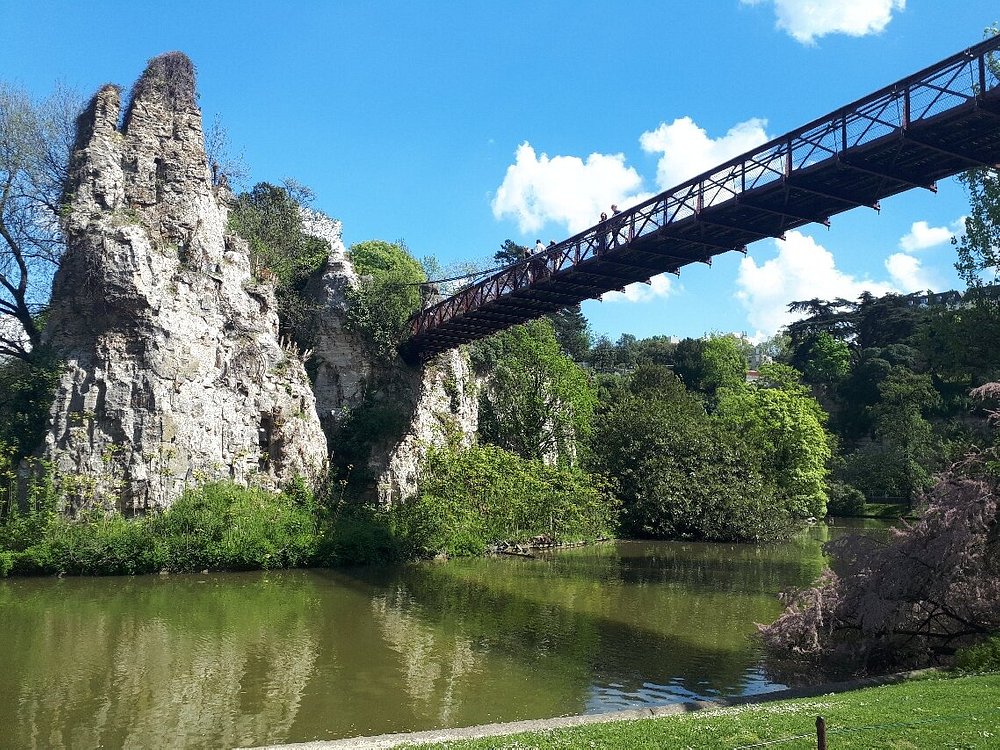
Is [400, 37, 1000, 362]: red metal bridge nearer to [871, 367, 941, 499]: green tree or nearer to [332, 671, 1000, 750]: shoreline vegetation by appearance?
[332, 671, 1000, 750]: shoreline vegetation

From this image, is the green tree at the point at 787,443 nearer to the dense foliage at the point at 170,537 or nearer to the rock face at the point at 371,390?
the rock face at the point at 371,390

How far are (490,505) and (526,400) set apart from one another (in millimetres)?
10911

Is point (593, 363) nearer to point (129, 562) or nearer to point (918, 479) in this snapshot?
point (918, 479)

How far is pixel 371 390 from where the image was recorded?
3212 centimetres

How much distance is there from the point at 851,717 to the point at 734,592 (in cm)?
1279

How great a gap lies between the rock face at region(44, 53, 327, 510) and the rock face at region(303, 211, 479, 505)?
7.19ft

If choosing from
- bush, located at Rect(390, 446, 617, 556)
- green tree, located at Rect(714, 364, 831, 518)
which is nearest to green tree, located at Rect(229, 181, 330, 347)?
bush, located at Rect(390, 446, 617, 556)

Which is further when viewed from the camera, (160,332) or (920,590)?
(160,332)

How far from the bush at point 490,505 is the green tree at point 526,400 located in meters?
5.45

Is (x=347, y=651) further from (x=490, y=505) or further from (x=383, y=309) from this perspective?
(x=383, y=309)

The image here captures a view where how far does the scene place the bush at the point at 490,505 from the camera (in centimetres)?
2598

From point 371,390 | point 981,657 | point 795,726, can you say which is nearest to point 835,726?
point 795,726

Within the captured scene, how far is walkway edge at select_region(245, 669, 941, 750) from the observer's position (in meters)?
7.66

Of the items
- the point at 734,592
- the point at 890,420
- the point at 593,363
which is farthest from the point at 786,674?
the point at 593,363
